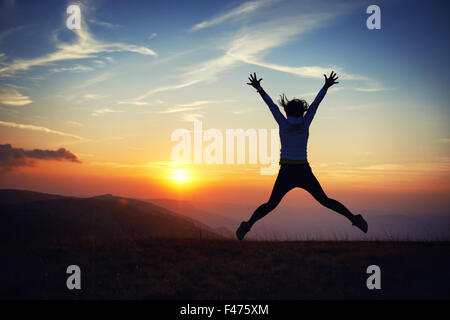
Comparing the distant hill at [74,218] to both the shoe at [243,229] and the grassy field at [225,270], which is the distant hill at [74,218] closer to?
the grassy field at [225,270]

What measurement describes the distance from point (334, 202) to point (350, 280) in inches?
81.7

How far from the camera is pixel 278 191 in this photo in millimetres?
7895

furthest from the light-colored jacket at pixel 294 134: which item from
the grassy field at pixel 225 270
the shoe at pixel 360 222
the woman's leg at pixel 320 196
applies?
the grassy field at pixel 225 270

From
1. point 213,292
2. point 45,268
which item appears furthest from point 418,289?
point 45,268

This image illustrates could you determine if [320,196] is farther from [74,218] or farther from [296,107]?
[74,218]

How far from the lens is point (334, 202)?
8117 millimetres

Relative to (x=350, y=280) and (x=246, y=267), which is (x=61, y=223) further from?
(x=350, y=280)

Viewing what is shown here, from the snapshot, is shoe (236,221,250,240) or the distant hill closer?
shoe (236,221,250,240)

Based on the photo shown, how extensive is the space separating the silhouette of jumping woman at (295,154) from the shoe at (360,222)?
0.08m

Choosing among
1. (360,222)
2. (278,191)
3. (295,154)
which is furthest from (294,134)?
(360,222)

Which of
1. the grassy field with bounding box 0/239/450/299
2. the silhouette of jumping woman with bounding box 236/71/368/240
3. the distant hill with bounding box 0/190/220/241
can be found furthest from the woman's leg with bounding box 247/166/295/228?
the distant hill with bounding box 0/190/220/241

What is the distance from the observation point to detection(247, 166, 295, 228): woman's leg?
25.6 ft

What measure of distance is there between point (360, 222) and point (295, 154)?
2.36 meters

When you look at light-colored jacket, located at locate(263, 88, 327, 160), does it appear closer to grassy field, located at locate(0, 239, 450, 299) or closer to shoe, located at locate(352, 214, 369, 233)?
shoe, located at locate(352, 214, 369, 233)
